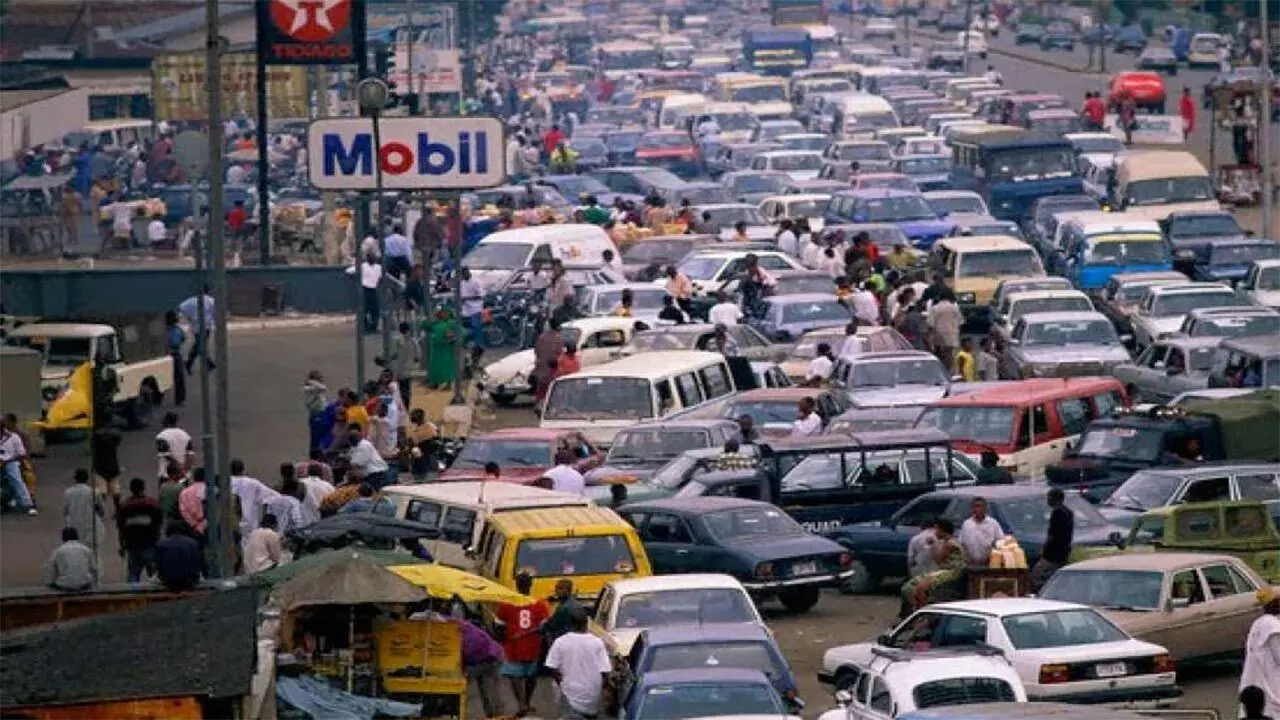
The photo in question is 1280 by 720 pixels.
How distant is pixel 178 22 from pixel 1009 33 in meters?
60.3

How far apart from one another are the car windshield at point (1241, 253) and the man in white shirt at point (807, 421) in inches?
608

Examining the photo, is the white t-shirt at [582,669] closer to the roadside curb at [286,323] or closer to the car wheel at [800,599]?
the car wheel at [800,599]

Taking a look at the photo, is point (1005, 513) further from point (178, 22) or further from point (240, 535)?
point (178, 22)

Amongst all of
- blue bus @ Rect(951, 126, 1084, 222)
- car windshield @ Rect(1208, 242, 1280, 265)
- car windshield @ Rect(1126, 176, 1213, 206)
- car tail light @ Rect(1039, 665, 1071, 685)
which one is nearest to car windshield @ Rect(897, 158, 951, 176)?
blue bus @ Rect(951, 126, 1084, 222)

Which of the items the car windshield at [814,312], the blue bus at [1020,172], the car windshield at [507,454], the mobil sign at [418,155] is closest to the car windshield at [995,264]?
the car windshield at [814,312]

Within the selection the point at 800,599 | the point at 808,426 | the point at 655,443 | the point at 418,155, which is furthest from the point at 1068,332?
the point at 800,599

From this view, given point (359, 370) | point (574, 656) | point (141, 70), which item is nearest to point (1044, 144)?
point (359, 370)

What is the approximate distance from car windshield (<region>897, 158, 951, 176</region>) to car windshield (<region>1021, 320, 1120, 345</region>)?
28375mm

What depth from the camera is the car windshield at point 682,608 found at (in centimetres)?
2478

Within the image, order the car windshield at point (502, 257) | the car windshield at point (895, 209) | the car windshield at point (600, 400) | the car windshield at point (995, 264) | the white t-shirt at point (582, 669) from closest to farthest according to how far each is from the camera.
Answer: the white t-shirt at point (582, 669), the car windshield at point (600, 400), the car windshield at point (995, 264), the car windshield at point (502, 257), the car windshield at point (895, 209)

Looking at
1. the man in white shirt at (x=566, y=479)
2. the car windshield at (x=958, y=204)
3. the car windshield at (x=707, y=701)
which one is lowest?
the car windshield at (x=958, y=204)

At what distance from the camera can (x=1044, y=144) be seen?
6438cm

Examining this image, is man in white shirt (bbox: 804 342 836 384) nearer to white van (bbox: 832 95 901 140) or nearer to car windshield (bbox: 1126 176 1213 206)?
car windshield (bbox: 1126 176 1213 206)

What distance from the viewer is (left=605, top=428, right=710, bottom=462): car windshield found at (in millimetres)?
34469
